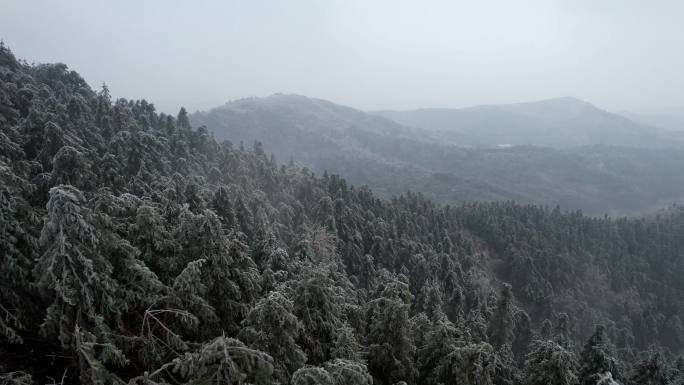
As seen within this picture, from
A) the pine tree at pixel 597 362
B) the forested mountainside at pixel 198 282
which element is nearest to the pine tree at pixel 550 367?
the forested mountainside at pixel 198 282

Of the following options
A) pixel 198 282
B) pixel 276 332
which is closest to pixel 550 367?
pixel 276 332

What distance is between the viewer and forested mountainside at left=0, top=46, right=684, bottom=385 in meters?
11.2

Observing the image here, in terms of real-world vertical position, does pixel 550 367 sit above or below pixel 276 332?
below

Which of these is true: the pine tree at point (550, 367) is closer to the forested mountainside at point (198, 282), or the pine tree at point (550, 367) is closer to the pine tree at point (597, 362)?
the forested mountainside at point (198, 282)

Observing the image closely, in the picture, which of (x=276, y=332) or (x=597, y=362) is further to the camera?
(x=597, y=362)

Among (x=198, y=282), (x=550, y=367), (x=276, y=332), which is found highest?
(x=198, y=282)

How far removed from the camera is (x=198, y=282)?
1508cm

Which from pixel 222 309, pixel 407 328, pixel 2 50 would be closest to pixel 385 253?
pixel 407 328

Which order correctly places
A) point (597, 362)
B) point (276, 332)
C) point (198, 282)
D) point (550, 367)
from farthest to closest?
point (597, 362) < point (550, 367) < point (198, 282) < point (276, 332)

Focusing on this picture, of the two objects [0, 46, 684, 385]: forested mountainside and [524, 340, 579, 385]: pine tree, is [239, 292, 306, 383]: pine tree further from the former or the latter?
[524, 340, 579, 385]: pine tree

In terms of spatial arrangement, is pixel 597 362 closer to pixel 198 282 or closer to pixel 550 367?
pixel 550 367

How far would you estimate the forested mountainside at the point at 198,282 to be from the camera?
1125 centimetres

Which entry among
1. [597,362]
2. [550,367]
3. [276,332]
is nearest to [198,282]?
[276,332]

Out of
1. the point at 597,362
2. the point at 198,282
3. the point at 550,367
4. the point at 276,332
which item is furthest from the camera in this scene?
the point at 597,362
